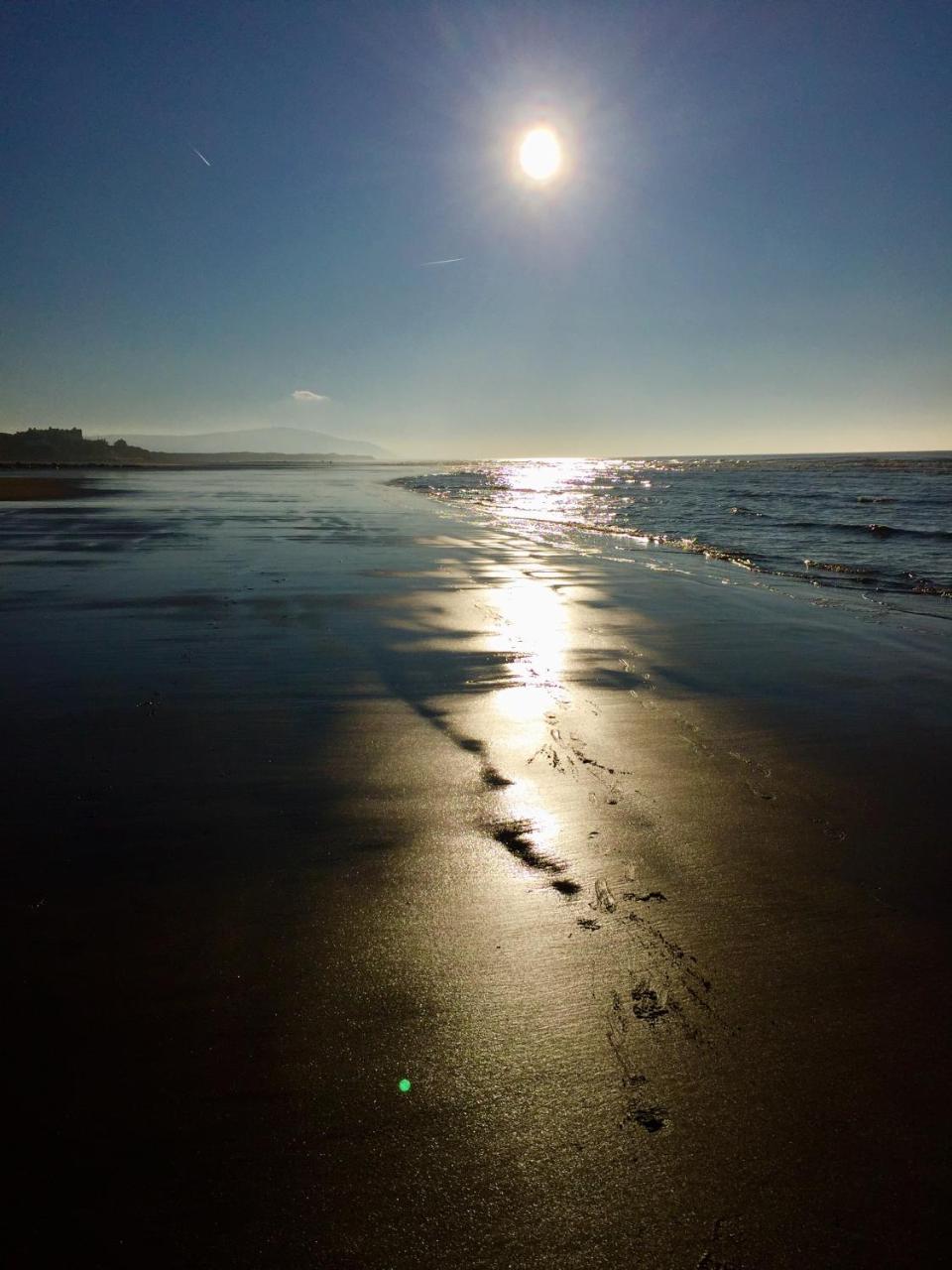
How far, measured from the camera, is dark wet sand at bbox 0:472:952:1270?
148 cm

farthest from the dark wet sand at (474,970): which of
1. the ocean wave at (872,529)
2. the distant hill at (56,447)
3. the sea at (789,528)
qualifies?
the distant hill at (56,447)

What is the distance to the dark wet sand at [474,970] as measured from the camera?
148cm

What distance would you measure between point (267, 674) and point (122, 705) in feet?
3.53

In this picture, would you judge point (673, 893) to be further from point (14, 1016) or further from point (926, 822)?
point (14, 1016)

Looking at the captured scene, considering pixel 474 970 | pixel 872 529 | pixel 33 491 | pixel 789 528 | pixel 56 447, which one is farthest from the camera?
pixel 56 447

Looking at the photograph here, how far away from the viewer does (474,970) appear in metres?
2.18

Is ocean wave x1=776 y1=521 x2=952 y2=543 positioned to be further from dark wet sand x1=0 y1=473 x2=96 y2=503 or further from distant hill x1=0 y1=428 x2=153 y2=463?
distant hill x1=0 y1=428 x2=153 y2=463

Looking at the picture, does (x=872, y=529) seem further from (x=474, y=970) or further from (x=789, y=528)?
(x=474, y=970)

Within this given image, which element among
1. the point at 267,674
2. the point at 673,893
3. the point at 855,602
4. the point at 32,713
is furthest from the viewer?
the point at 855,602

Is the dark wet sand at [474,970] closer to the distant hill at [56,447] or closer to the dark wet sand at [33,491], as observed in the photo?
the dark wet sand at [33,491]

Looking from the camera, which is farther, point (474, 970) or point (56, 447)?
point (56, 447)

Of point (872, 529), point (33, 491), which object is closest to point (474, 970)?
point (872, 529)

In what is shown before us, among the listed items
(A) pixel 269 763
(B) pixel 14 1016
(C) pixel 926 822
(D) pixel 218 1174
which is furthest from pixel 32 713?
(C) pixel 926 822

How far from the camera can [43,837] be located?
9.62 ft
